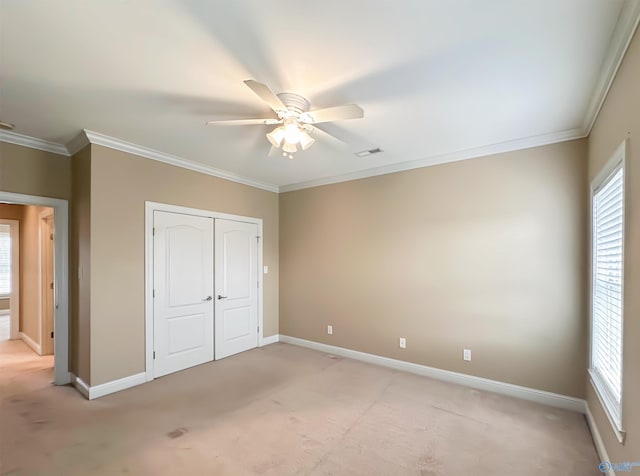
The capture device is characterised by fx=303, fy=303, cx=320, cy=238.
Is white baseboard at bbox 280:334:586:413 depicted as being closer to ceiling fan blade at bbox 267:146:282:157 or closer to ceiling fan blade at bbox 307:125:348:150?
ceiling fan blade at bbox 307:125:348:150

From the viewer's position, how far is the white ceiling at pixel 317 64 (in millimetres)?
1554

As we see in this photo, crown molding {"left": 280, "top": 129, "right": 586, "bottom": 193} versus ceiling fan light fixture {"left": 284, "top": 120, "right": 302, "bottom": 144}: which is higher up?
crown molding {"left": 280, "top": 129, "right": 586, "bottom": 193}

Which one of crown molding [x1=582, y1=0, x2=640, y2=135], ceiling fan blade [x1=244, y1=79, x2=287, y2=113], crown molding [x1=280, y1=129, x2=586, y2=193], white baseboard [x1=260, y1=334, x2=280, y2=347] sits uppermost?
crown molding [x1=582, y1=0, x2=640, y2=135]

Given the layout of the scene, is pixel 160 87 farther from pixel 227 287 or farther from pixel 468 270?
pixel 468 270

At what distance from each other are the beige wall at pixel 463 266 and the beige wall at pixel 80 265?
2.87m

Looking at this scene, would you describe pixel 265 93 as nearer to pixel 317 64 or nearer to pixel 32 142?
pixel 317 64

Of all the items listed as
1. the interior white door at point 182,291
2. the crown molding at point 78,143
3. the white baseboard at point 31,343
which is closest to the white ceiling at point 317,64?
the crown molding at point 78,143

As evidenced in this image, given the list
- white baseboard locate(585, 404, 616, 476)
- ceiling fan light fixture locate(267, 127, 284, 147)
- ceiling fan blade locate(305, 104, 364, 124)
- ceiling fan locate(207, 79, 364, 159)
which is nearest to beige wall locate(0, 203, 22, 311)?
ceiling fan locate(207, 79, 364, 159)

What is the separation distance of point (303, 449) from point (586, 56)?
328cm

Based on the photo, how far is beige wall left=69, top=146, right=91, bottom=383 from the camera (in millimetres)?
3158

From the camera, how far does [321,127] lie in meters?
2.96

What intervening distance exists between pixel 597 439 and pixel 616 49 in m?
2.73

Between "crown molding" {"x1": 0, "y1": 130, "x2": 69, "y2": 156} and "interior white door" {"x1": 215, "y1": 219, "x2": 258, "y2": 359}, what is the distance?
1.91 metres

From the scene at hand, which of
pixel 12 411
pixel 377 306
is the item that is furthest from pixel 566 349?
pixel 12 411
